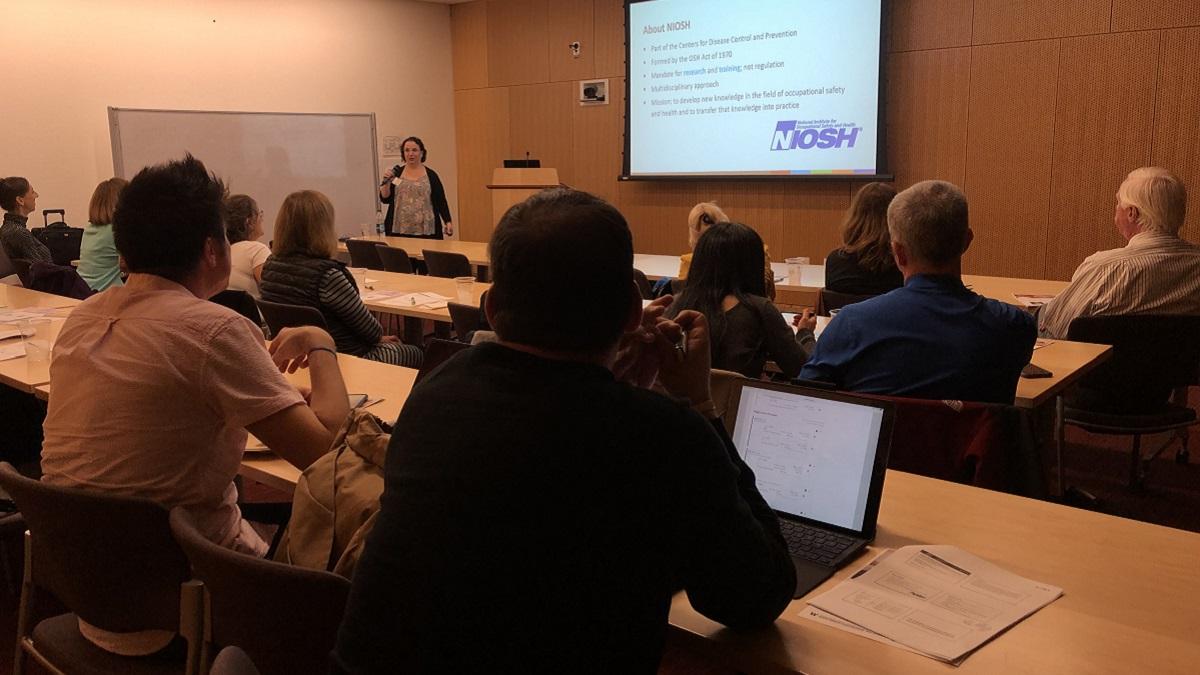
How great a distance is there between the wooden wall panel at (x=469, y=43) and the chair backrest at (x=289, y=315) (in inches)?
271

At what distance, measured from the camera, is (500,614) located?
3.59 ft

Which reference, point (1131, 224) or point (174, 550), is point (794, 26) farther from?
point (174, 550)

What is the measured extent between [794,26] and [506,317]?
22.4 feet

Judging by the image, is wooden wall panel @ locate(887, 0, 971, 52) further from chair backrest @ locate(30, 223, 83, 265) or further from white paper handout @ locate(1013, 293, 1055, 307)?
chair backrest @ locate(30, 223, 83, 265)

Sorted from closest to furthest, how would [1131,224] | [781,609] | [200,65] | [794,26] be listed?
1. [781,609]
2. [1131,224]
3. [794,26]
4. [200,65]

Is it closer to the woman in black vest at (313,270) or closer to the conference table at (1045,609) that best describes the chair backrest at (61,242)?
the woman in black vest at (313,270)

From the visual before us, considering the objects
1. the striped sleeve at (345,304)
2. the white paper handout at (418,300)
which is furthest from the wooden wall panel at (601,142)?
the striped sleeve at (345,304)

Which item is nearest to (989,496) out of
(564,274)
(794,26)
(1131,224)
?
(564,274)

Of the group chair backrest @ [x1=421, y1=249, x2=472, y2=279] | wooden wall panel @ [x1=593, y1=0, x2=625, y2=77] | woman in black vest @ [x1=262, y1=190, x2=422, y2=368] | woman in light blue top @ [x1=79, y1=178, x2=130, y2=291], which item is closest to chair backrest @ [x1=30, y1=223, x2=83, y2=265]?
woman in light blue top @ [x1=79, y1=178, x2=130, y2=291]

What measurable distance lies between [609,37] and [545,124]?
1133mm

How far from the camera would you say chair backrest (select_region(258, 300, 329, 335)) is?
368cm

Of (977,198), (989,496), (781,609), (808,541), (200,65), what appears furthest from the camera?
(200,65)

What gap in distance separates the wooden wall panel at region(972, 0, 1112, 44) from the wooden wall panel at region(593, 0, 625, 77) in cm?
319

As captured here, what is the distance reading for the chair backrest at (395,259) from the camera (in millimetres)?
6406
